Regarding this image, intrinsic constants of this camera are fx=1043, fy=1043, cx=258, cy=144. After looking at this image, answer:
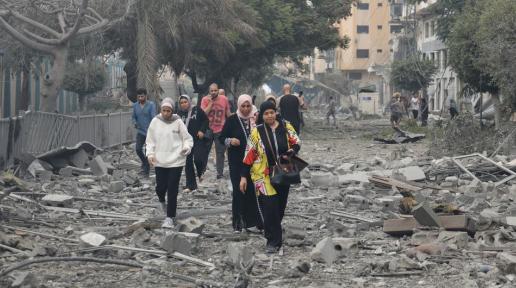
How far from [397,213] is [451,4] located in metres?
35.2

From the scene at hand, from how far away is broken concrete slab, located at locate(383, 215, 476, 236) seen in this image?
400 inches

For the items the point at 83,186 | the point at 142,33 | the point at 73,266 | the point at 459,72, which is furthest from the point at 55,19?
the point at 73,266

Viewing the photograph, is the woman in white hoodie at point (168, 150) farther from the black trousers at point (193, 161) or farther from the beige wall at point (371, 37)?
the beige wall at point (371, 37)

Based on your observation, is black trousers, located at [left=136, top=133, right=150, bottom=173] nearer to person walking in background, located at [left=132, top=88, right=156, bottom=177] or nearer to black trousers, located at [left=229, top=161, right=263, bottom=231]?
person walking in background, located at [left=132, top=88, right=156, bottom=177]

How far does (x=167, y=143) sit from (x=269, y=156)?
2.15 metres

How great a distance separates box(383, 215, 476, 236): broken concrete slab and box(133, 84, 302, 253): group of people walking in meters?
1.25

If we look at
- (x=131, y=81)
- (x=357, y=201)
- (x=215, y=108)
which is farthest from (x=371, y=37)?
(x=357, y=201)

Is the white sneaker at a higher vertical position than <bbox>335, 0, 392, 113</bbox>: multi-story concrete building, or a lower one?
lower

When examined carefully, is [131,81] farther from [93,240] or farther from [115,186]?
[93,240]

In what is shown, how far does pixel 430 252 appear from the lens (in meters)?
A: 9.10

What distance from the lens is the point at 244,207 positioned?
36.1 ft

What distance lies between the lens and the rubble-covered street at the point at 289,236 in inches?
323

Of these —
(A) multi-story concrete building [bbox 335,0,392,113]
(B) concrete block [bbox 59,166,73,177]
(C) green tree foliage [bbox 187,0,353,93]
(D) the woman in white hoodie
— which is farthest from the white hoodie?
(A) multi-story concrete building [bbox 335,0,392,113]

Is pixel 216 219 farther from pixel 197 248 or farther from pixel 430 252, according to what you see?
pixel 430 252
